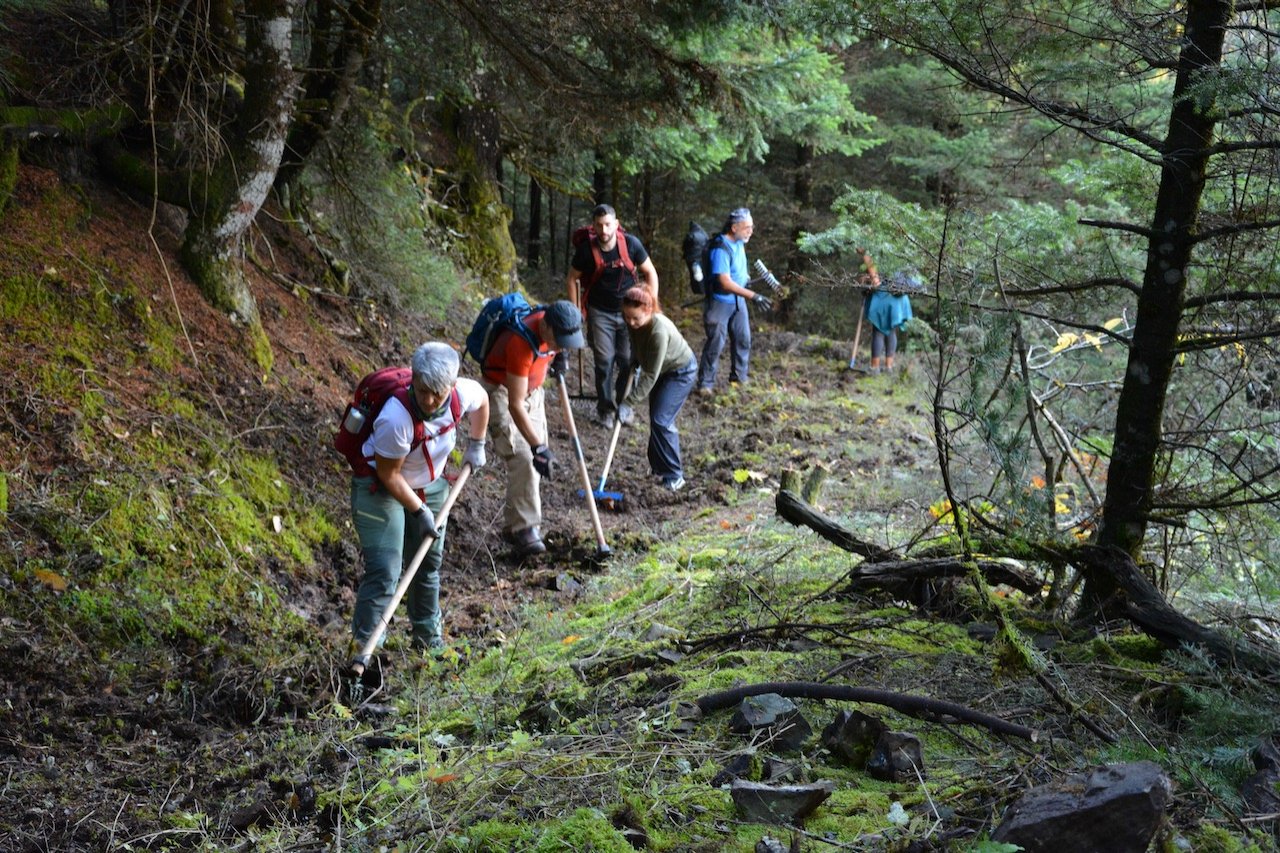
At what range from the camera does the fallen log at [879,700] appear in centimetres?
337

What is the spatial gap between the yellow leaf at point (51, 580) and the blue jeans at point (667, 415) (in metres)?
5.14

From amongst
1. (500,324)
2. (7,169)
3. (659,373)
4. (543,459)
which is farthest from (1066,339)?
(7,169)

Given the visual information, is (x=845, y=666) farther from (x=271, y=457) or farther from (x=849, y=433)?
(x=849, y=433)

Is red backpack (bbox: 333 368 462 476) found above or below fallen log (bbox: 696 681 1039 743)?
above

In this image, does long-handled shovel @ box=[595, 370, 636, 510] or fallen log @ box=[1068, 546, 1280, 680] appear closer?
fallen log @ box=[1068, 546, 1280, 680]

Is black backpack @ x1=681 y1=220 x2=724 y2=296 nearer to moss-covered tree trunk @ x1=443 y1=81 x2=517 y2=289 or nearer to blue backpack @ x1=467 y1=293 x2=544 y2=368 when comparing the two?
moss-covered tree trunk @ x1=443 y1=81 x2=517 y2=289

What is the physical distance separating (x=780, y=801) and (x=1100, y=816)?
944mm

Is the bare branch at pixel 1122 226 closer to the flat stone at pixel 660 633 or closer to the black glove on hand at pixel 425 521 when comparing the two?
the flat stone at pixel 660 633

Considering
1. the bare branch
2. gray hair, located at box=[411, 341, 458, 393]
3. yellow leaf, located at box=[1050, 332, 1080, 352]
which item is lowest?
gray hair, located at box=[411, 341, 458, 393]

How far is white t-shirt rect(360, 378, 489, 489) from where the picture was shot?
5.52 metres

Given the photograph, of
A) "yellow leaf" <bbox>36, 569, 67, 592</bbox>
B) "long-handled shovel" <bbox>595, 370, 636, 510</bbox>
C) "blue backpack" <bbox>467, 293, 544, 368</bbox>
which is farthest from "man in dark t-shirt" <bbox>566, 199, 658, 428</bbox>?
"yellow leaf" <bbox>36, 569, 67, 592</bbox>

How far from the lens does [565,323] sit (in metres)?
7.23

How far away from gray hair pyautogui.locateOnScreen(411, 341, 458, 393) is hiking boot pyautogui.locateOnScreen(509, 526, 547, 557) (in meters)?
3.03

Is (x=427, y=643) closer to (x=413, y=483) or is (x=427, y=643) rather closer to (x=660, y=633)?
(x=413, y=483)
